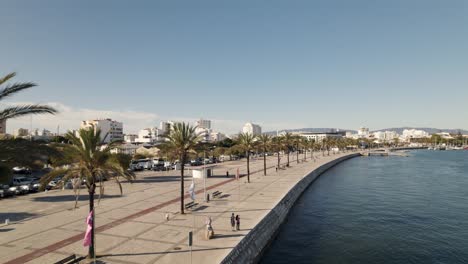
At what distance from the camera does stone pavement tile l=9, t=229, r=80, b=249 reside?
22.1 metres

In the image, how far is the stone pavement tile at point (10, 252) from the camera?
1981 centimetres

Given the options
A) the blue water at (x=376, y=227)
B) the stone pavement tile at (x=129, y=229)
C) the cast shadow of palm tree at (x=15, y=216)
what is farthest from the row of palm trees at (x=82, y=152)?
the blue water at (x=376, y=227)

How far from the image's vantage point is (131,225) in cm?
2697

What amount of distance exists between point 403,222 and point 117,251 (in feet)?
106

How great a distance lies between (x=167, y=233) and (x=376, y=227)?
2382 centimetres

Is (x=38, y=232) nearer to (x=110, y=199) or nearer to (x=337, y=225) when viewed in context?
(x=110, y=199)

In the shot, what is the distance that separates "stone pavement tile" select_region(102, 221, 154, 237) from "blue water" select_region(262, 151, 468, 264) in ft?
33.8

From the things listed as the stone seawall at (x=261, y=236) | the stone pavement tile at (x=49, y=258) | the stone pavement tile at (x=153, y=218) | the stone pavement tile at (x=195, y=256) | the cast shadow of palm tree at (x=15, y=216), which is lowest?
the stone seawall at (x=261, y=236)

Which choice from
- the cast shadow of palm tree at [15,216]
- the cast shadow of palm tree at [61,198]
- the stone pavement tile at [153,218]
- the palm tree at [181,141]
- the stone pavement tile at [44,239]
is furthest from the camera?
the cast shadow of palm tree at [61,198]

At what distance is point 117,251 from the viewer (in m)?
20.7

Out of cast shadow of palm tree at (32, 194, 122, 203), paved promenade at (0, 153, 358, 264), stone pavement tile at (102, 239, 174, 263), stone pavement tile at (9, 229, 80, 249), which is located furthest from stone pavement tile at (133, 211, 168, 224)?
cast shadow of palm tree at (32, 194, 122, 203)

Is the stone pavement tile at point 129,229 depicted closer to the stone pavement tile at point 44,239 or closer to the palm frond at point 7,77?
the stone pavement tile at point 44,239

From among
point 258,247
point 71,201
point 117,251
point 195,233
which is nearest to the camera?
point 117,251

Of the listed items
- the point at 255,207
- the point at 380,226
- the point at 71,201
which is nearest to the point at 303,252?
the point at 255,207
